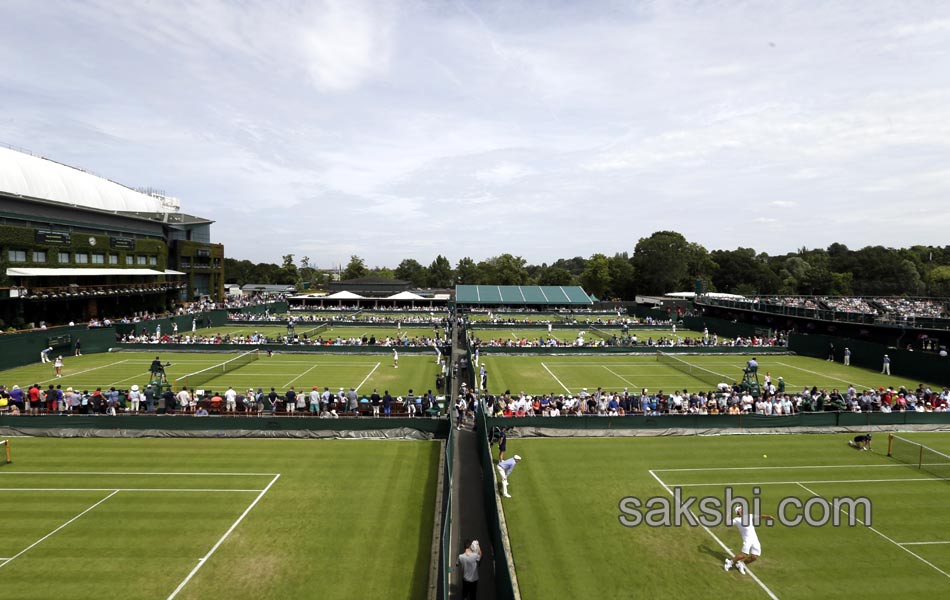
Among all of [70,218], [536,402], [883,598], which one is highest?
[70,218]

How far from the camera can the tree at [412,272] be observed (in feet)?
A: 473

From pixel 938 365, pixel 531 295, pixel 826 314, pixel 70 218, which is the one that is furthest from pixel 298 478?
pixel 531 295

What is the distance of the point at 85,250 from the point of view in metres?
58.4

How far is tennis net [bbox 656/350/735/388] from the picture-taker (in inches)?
1251

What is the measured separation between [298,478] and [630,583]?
33.1ft

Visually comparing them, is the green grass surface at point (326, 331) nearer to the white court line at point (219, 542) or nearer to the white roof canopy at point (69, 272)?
the white roof canopy at point (69, 272)

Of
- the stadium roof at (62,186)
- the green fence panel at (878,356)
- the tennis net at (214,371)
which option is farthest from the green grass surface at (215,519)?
the stadium roof at (62,186)

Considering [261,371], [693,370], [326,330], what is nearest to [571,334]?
[693,370]

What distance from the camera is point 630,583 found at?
10578mm

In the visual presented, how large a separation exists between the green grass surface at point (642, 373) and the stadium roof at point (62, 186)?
53.7m

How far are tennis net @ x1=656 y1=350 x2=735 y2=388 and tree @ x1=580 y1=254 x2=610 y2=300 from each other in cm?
6814

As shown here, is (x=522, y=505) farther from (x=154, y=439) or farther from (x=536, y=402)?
(x=154, y=439)

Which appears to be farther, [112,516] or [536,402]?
[536,402]

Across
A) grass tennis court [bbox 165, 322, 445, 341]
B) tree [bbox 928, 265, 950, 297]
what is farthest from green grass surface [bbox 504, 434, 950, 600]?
tree [bbox 928, 265, 950, 297]
